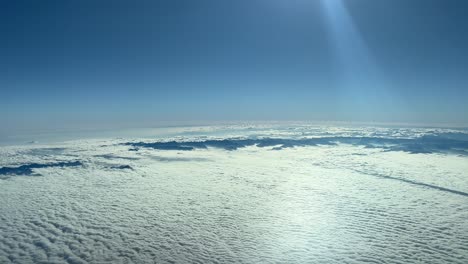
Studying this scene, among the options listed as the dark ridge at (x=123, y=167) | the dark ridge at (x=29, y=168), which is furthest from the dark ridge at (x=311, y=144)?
the dark ridge at (x=123, y=167)

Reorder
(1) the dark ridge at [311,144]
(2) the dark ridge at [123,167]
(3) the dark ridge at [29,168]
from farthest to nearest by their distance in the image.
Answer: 1. (1) the dark ridge at [311,144]
2. (2) the dark ridge at [123,167]
3. (3) the dark ridge at [29,168]

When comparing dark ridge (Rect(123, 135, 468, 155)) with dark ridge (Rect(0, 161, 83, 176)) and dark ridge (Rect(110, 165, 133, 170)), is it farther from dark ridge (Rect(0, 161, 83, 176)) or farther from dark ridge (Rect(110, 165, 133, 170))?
dark ridge (Rect(110, 165, 133, 170))

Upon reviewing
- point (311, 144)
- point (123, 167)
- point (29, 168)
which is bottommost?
point (311, 144)

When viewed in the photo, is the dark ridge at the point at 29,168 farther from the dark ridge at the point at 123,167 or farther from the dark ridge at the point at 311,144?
the dark ridge at the point at 311,144

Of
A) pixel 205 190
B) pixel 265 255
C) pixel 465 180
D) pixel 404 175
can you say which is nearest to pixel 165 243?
pixel 265 255

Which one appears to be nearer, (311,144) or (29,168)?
(29,168)

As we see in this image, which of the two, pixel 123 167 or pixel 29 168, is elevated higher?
pixel 29 168

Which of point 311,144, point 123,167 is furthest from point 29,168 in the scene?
point 311,144

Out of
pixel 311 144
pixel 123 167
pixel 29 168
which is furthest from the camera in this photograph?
pixel 311 144

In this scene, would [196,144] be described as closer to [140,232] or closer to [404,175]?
[404,175]

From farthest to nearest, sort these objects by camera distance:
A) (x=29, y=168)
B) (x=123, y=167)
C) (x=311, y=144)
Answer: (x=311, y=144)
(x=123, y=167)
(x=29, y=168)

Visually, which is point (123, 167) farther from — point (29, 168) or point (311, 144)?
point (311, 144)
